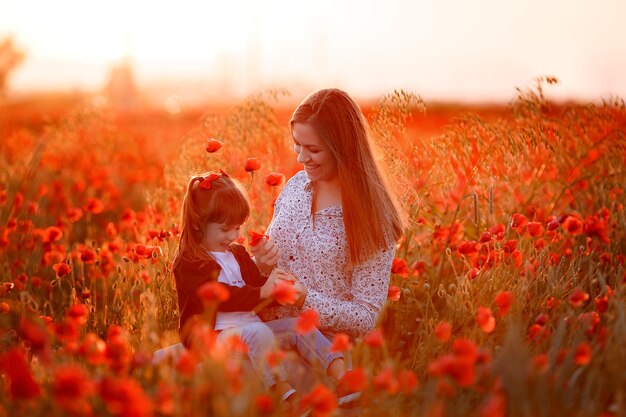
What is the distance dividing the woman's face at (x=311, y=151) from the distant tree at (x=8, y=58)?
24.1 ft

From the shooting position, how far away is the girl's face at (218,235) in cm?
296

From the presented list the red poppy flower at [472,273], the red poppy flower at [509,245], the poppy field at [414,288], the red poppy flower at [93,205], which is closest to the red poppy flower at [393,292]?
the poppy field at [414,288]

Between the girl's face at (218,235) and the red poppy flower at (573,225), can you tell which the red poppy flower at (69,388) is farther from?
the red poppy flower at (573,225)

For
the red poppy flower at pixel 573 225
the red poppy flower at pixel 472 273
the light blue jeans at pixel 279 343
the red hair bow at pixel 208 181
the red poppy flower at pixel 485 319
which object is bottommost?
the light blue jeans at pixel 279 343

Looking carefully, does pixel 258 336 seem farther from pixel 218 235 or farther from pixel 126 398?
pixel 126 398

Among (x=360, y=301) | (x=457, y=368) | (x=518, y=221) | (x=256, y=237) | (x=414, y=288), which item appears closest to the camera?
(x=457, y=368)

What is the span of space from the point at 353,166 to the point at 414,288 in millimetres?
793

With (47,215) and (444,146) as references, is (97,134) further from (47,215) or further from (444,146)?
(444,146)

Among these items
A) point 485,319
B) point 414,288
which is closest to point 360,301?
point 414,288

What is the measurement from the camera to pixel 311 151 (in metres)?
3.05

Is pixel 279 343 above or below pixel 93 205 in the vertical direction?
below

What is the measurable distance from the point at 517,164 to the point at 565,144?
94cm

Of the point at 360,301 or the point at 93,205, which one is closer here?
the point at 360,301

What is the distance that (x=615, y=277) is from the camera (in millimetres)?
3393
